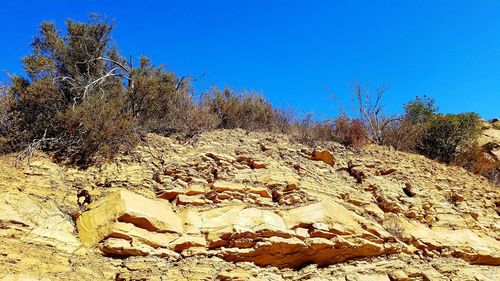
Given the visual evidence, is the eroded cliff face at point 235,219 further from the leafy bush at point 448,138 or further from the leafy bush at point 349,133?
the leafy bush at point 448,138

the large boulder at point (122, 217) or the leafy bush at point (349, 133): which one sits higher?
the leafy bush at point (349, 133)

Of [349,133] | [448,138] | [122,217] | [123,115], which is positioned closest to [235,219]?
[122,217]

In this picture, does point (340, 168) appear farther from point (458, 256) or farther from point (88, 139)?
point (88, 139)

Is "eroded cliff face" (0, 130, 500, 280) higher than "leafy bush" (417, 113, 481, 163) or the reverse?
the reverse

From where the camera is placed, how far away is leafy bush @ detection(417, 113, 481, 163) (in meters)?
11.9

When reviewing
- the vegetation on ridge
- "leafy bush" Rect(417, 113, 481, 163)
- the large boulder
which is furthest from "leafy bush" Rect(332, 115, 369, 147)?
the large boulder

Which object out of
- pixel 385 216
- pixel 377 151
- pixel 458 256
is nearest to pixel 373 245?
pixel 385 216

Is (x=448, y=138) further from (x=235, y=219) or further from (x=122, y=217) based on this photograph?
(x=122, y=217)

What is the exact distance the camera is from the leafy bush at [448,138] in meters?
11.9

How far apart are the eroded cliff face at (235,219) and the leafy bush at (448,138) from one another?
2619 millimetres

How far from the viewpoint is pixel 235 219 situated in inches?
257

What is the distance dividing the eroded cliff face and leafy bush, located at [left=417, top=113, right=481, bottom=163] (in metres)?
2.62

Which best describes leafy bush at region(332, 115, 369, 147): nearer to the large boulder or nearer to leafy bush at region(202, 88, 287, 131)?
leafy bush at region(202, 88, 287, 131)

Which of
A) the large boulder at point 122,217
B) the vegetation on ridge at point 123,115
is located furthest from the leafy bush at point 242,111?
the large boulder at point 122,217
